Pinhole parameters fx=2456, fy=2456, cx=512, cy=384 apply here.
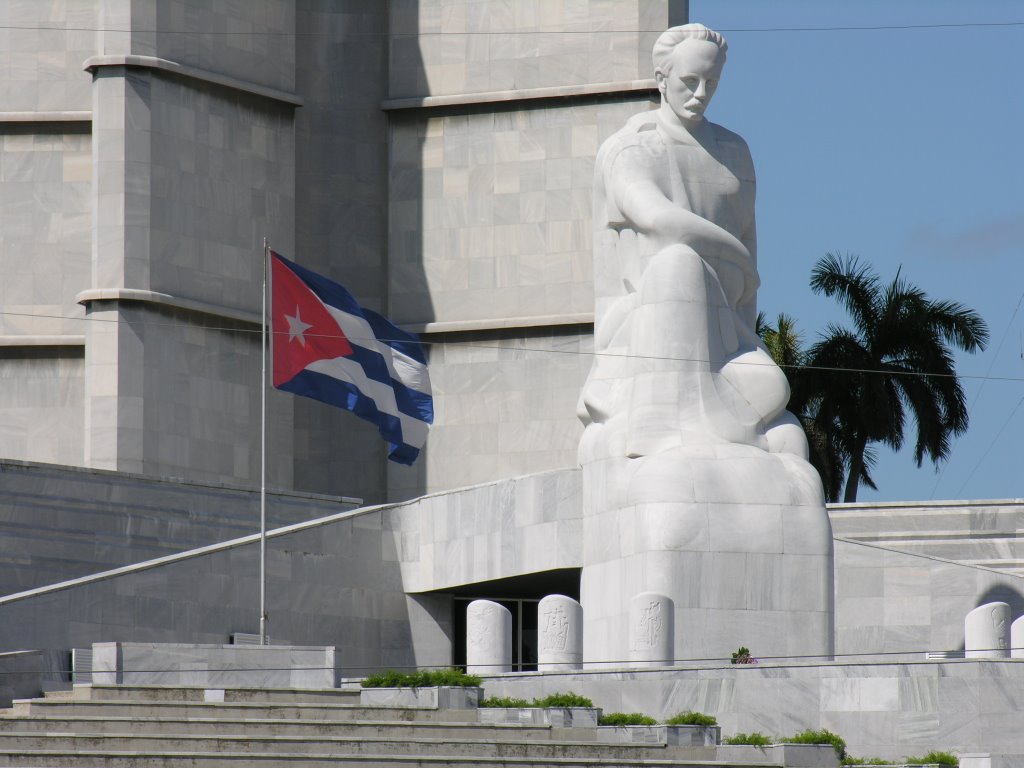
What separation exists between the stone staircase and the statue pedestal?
4.84m

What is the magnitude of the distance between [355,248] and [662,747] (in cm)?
2260

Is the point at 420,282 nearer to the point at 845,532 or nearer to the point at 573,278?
the point at 573,278

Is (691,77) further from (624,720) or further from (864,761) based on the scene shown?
(864,761)

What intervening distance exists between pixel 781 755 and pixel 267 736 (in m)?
4.81

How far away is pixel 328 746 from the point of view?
2244 cm

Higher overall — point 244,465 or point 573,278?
point 573,278

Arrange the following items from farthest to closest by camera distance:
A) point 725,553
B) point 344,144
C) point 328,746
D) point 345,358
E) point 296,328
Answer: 1. point 344,144
2. point 345,358
3. point 296,328
4. point 725,553
5. point 328,746

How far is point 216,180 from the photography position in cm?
4169

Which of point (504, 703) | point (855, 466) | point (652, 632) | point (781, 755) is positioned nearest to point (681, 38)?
point (652, 632)

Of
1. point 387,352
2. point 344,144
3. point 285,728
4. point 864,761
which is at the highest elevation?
point 344,144

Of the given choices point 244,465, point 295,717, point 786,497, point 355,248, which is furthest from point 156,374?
point 295,717

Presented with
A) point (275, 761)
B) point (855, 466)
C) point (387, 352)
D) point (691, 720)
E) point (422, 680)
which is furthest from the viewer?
point (855, 466)

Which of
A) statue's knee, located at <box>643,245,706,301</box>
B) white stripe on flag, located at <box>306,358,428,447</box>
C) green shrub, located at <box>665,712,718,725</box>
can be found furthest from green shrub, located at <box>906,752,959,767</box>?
white stripe on flag, located at <box>306,358,428,447</box>

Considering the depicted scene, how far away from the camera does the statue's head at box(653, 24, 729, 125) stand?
98.6 ft
